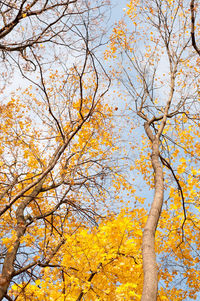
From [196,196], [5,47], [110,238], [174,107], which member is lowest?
[110,238]

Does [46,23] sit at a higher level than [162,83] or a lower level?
lower

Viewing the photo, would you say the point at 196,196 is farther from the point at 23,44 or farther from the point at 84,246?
the point at 23,44

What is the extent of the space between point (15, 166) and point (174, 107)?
6.34 meters

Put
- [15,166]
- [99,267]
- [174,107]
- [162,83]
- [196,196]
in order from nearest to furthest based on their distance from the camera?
1. [99,267]
2. [196,196]
3. [174,107]
4. [162,83]
5. [15,166]

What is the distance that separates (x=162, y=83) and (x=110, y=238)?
19.6 feet

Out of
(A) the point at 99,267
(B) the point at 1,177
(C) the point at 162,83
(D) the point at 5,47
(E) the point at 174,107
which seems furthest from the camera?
(B) the point at 1,177

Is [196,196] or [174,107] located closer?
[196,196]

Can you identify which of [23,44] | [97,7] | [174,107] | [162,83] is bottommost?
[23,44]

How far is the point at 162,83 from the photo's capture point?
333 inches

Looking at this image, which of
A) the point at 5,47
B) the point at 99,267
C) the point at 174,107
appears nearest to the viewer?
the point at 99,267

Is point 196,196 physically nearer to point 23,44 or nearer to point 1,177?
point 23,44

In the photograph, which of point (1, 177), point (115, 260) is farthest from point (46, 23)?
point (1, 177)

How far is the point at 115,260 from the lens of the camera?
480 centimetres

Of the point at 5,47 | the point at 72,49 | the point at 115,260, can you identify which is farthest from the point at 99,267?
the point at 5,47
